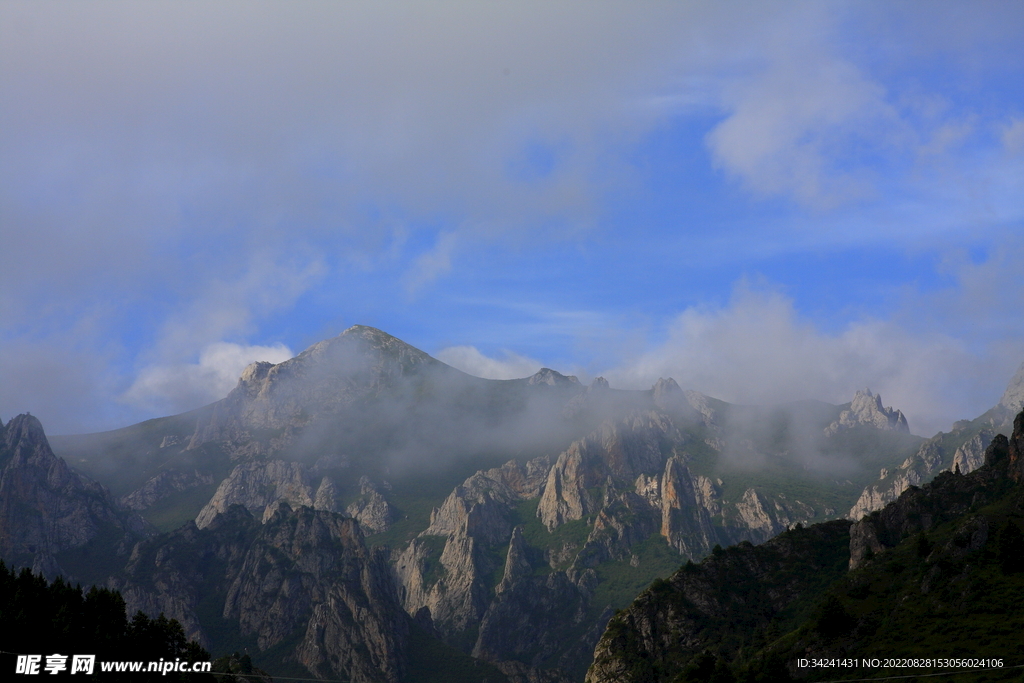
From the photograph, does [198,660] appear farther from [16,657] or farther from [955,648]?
[955,648]

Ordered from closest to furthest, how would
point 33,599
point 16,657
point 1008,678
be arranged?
1. point 1008,678
2. point 16,657
3. point 33,599

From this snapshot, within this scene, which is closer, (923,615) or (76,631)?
(923,615)

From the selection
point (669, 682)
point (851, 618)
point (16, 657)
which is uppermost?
point (16, 657)

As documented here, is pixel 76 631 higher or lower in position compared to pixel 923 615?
higher

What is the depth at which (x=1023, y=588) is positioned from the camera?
140750mm

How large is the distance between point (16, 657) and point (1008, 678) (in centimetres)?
14991

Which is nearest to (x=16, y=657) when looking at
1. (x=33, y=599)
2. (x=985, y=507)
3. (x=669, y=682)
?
(x=33, y=599)

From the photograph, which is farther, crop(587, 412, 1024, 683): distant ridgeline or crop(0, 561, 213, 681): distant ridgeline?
crop(0, 561, 213, 681): distant ridgeline

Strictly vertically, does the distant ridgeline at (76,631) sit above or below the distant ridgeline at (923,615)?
above

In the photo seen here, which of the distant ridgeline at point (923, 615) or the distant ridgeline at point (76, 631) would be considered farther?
the distant ridgeline at point (76, 631)

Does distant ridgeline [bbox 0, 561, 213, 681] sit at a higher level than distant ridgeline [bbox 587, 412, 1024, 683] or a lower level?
higher

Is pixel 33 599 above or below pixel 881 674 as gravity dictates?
above

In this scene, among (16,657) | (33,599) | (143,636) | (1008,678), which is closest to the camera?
(1008,678)

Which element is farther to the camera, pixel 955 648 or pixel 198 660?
pixel 198 660
